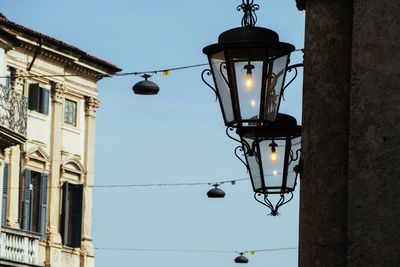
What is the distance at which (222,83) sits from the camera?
766 cm

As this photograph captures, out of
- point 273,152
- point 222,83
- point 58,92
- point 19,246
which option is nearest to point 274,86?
point 222,83

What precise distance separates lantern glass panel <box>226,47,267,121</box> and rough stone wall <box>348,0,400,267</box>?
1.86 metres

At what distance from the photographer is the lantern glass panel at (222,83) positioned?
7523mm

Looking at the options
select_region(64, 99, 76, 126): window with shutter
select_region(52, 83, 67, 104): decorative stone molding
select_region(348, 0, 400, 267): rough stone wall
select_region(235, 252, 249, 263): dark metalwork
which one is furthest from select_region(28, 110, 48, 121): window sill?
select_region(348, 0, 400, 267): rough stone wall

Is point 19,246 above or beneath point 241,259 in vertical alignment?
above

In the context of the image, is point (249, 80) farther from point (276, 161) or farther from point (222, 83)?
point (276, 161)

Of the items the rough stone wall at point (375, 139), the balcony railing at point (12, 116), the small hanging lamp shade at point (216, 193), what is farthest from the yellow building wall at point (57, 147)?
the rough stone wall at point (375, 139)

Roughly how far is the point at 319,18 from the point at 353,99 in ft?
2.69

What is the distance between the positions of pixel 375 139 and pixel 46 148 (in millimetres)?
32423

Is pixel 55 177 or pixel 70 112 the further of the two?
pixel 70 112

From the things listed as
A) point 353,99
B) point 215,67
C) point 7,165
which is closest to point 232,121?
point 215,67

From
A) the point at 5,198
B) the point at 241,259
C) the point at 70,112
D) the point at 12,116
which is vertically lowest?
the point at 241,259

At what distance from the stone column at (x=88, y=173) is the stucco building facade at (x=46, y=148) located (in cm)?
3

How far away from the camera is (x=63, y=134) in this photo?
125ft
